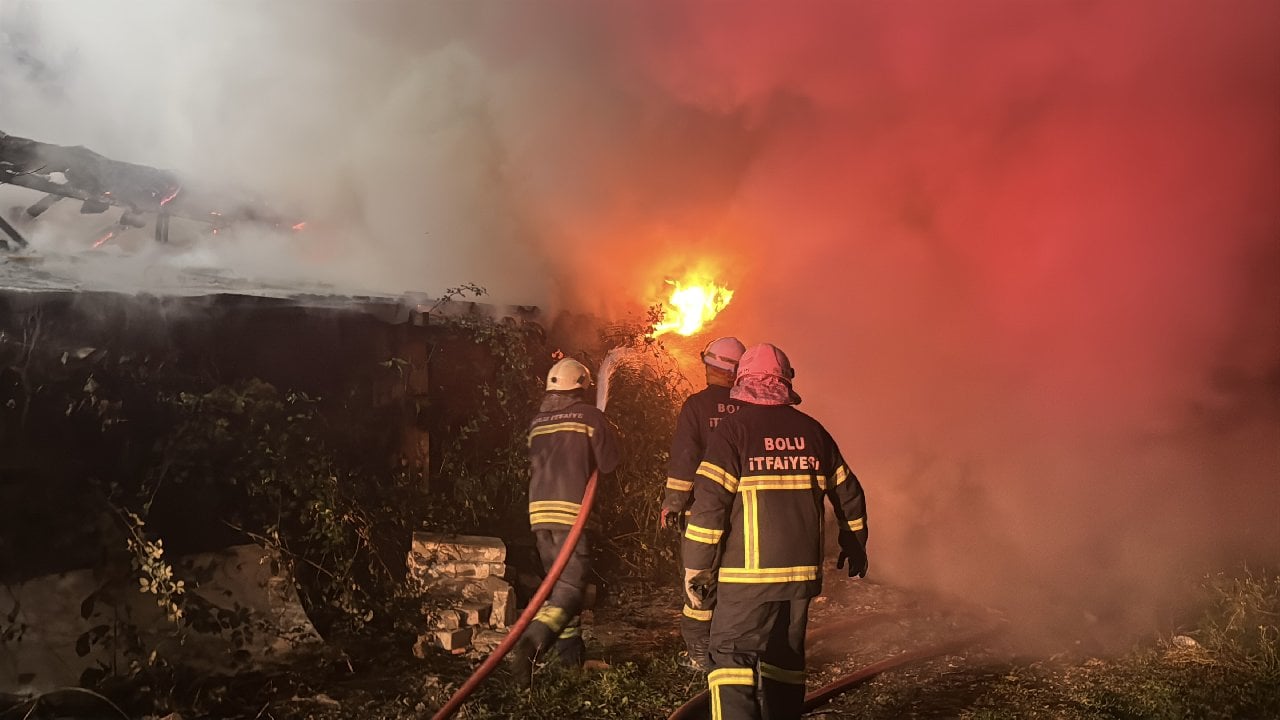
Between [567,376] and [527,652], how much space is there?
199 cm

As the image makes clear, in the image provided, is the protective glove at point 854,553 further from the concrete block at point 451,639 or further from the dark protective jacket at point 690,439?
the concrete block at point 451,639

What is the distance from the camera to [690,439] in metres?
5.24

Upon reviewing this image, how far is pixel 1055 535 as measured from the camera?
25.8 feet

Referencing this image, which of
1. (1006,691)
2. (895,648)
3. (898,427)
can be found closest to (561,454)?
(895,648)

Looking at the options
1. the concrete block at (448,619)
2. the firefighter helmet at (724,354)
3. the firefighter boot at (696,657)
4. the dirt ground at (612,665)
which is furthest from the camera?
the concrete block at (448,619)

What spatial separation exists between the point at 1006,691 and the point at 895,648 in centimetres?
96

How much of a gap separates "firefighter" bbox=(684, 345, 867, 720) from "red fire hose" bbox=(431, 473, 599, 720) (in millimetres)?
1584

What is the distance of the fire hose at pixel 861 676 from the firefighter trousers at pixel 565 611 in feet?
3.28

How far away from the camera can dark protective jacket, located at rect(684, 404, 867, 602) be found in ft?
13.1

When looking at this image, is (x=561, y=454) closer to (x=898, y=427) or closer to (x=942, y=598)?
(x=942, y=598)

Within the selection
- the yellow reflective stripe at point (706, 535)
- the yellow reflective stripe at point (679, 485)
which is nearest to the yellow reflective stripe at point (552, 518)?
the yellow reflective stripe at point (679, 485)

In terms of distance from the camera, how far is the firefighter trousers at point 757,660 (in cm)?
388

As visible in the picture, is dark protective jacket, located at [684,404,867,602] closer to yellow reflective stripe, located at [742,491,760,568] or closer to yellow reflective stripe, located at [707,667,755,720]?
yellow reflective stripe, located at [742,491,760,568]

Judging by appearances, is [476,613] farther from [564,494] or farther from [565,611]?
[564,494]
